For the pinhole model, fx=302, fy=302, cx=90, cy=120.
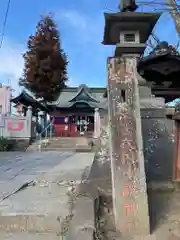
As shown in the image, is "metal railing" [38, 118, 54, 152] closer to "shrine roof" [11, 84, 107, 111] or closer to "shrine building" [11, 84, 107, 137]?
"shrine roof" [11, 84, 107, 111]

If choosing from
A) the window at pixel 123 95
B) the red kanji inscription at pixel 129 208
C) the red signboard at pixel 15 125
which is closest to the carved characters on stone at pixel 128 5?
the window at pixel 123 95

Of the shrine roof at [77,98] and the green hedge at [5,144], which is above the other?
the shrine roof at [77,98]

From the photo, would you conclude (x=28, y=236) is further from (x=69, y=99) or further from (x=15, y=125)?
(x=69, y=99)

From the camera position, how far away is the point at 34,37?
30.9 m

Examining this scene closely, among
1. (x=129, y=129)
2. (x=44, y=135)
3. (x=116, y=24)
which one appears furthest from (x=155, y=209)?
(x=44, y=135)

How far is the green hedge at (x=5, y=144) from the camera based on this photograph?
18031mm

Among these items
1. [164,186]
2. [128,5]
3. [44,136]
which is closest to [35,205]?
[164,186]

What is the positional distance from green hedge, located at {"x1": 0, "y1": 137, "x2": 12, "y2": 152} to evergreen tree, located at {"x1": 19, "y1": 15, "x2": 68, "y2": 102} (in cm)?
1097

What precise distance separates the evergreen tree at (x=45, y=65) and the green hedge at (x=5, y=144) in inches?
432

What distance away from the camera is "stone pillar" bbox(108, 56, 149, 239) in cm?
368

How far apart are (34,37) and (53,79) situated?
5306 millimetres

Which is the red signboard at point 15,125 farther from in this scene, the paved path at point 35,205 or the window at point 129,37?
the window at point 129,37

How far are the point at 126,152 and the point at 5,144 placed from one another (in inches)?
614

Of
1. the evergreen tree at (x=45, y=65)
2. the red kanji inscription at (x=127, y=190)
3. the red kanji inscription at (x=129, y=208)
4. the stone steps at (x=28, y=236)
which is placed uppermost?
the evergreen tree at (x=45, y=65)
